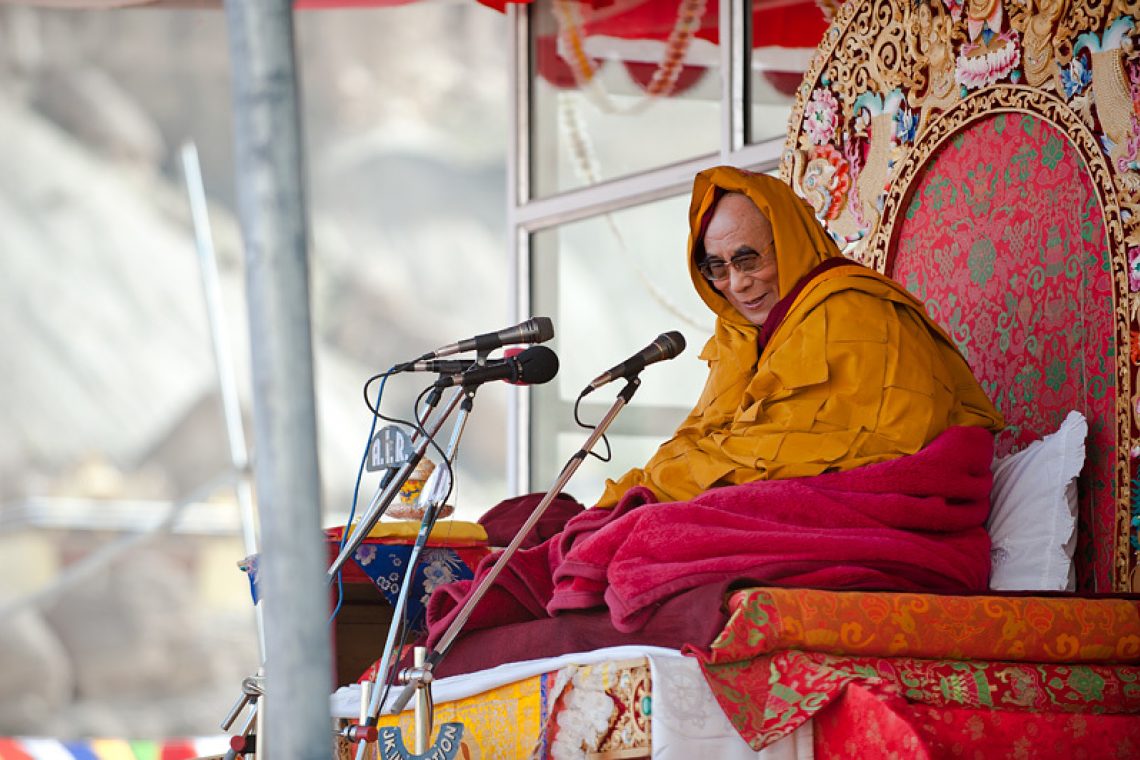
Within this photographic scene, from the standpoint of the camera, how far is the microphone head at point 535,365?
7.52 ft

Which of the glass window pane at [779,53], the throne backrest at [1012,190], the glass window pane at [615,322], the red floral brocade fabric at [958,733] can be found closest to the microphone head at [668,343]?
the red floral brocade fabric at [958,733]

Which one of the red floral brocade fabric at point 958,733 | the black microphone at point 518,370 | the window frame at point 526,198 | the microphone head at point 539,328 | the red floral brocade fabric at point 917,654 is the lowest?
the red floral brocade fabric at point 958,733

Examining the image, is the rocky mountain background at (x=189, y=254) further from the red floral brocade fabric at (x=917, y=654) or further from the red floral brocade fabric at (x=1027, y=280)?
the red floral brocade fabric at (x=917, y=654)

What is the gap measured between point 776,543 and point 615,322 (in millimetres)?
3111

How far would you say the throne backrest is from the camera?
2803 mm

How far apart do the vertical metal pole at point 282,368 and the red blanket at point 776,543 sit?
152cm

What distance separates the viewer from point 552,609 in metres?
2.52

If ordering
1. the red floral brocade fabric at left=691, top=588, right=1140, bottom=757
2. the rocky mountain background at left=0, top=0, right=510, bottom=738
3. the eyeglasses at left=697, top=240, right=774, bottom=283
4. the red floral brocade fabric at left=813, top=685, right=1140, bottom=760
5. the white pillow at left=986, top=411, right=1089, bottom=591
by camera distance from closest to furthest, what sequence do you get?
the red floral brocade fabric at left=813, top=685, right=1140, bottom=760 → the red floral brocade fabric at left=691, top=588, right=1140, bottom=757 → the white pillow at left=986, top=411, right=1089, bottom=591 → the eyeglasses at left=697, top=240, right=774, bottom=283 → the rocky mountain background at left=0, top=0, right=510, bottom=738

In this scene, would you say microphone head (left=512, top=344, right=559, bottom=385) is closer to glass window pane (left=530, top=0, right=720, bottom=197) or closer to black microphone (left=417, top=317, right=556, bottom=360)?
black microphone (left=417, top=317, right=556, bottom=360)

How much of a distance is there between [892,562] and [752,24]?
2.62 metres

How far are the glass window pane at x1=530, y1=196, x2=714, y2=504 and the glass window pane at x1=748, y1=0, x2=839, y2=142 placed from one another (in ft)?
1.86

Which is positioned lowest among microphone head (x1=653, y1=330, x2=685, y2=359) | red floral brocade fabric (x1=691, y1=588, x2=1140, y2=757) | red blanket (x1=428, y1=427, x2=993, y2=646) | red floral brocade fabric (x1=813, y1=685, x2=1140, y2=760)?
red floral brocade fabric (x1=813, y1=685, x2=1140, y2=760)

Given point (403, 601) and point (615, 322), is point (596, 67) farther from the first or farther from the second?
point (403, 601)

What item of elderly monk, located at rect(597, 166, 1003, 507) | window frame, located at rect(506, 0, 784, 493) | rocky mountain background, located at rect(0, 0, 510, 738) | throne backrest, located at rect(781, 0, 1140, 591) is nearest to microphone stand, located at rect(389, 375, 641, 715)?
elderly monk, located at rect(597, 166, 1003, 507)
